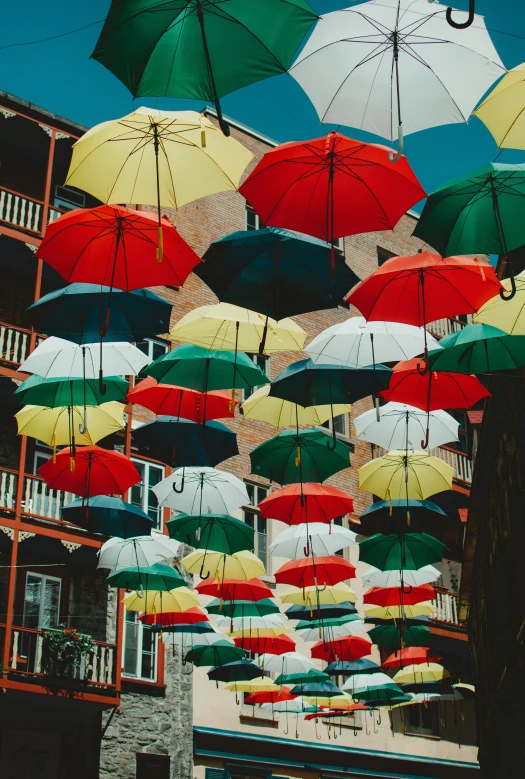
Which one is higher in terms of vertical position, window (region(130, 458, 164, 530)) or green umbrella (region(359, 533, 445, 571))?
window (region(130, 458, 164, 530))

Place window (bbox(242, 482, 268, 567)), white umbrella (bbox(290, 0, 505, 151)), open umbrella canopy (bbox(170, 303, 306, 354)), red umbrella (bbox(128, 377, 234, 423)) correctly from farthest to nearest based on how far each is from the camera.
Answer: window (bbox(242, 482, 268, 567)), red umbrella (bbox(128, 377, 234, 423)), open umbrella canopy (bbox(170, 303, 306, 354)), white umbrella (bbox(290, 0, 505, 151))

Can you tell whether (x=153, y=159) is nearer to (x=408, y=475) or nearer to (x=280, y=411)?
(x=280, y=411)

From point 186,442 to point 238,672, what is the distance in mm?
7326

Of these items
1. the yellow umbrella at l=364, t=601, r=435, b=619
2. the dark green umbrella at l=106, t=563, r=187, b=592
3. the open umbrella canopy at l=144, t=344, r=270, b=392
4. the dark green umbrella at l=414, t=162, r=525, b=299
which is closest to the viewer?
the dark green umbrella at l=414, t=162, r=525, b=299

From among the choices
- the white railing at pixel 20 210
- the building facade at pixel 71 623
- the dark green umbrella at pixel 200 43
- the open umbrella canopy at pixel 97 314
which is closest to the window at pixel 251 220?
the building facade at pixel 71 623

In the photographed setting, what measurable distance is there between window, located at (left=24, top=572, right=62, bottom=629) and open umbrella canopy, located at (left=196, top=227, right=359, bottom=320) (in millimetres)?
11591

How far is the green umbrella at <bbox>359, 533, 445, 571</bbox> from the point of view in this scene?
17.0 meters

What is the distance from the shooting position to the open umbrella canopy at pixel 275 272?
10555 mm

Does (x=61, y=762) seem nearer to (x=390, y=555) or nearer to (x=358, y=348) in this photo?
(x=390, y=555)

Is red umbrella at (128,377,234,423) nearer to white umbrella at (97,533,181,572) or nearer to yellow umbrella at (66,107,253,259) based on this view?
white umbrella at (97,533,181,572)

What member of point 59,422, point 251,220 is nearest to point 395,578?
point 59,422

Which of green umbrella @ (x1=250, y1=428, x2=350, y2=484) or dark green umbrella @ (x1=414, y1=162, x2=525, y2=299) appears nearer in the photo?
dark green umbrella @ (x1=414, y1=162, x2=525, y2=299)

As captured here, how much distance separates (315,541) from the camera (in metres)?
17.3

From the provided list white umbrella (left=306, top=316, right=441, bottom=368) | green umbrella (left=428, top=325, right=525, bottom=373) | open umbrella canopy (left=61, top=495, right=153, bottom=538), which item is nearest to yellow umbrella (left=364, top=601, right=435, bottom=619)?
open umbrella canopy (left=61, top=495, right=153, bottom=538)
